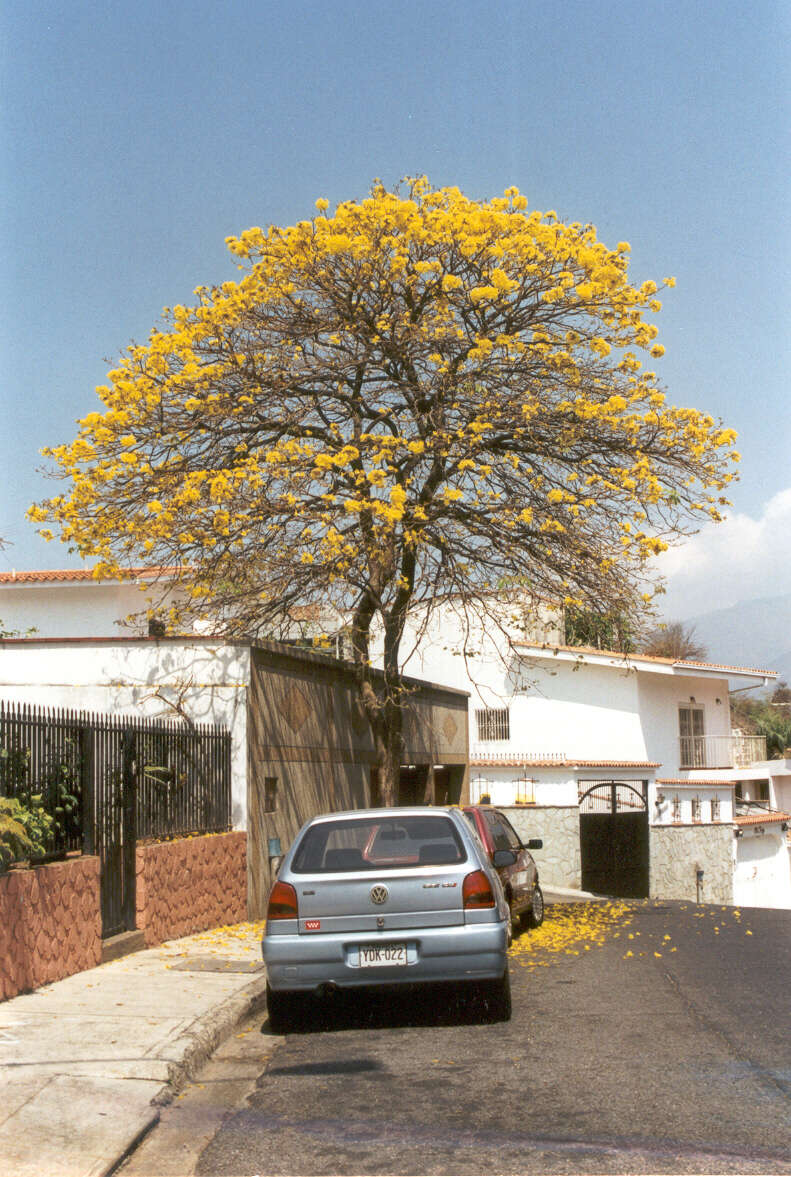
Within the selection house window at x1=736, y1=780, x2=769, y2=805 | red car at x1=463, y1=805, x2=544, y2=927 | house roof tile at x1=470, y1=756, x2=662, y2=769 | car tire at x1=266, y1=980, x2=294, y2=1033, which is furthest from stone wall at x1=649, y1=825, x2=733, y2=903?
car tire at x1=266, y1=980, x2=294, y2=1033

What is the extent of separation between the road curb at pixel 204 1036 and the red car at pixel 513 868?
3878mm

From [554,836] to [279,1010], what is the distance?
28251 millimetres

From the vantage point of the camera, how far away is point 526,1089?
688 centimetres

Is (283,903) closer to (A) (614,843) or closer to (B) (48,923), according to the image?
(B) (48,923)

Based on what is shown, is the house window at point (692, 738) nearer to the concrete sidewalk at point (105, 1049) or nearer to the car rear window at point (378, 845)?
the concrete sidewalk at point (105, 1049)

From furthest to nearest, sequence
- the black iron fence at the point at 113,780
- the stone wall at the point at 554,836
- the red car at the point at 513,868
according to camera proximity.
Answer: the stone wall at the point at 554,836, the red car at the point at 513,868, the black iron fence at the point at 113,780

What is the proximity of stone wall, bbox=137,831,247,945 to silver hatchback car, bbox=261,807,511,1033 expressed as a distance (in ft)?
14.1

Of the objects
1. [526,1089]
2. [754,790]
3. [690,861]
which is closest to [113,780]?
[526,1089]

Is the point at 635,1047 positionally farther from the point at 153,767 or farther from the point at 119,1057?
the point at 153,767

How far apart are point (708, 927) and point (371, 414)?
8992 mm

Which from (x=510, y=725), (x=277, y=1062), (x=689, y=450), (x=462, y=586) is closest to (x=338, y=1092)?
(x=277, y=1062)

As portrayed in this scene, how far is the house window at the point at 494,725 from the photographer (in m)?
43.3

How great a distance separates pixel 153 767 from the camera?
14.0 metres

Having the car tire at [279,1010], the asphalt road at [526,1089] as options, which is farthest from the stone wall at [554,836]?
the car tire at [279,1010]
